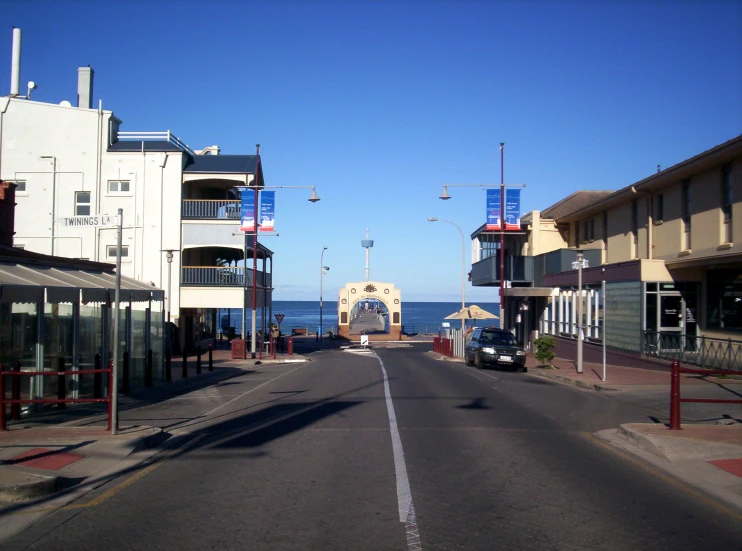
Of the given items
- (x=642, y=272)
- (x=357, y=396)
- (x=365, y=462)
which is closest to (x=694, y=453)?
(x=365, y=462)

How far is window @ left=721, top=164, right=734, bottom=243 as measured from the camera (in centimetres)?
2120

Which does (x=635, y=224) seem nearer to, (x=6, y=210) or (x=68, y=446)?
(x=6, y=210)

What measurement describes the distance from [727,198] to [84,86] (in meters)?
32.1

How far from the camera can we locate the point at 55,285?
13828mm

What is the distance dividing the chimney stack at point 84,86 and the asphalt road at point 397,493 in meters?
29.9

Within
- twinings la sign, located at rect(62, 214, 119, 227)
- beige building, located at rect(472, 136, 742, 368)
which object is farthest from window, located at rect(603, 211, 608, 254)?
twinings la sign, located at rect(62, 214, 119, 227)

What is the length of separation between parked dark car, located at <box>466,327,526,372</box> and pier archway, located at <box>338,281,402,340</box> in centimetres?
3366

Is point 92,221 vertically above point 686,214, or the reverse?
point 686,214

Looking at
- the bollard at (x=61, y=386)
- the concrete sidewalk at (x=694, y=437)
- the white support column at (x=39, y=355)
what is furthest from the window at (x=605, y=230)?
the white support column at (x=39, y=355)

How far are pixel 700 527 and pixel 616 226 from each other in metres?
24.9

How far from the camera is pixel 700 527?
672 cm

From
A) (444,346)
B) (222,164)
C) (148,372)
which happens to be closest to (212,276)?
(222,164)

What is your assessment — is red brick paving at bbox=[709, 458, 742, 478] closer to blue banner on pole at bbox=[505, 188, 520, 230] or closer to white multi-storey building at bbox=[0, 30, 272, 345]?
blue banner on pole at bbox=[505, 188, 520, 230]

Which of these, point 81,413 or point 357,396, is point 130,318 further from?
point 357,396
